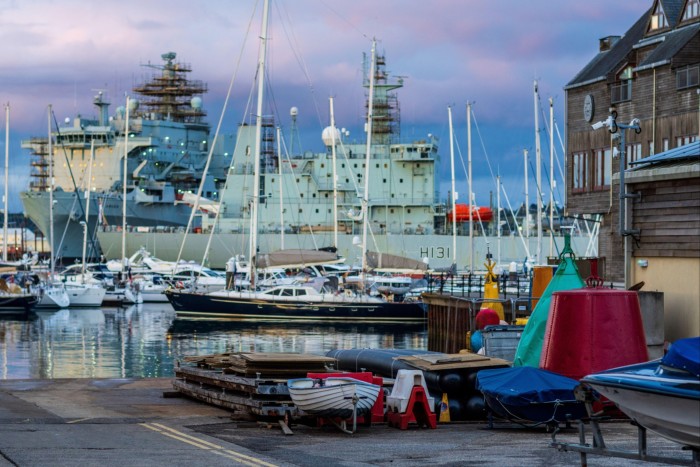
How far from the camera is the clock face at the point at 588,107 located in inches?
1325

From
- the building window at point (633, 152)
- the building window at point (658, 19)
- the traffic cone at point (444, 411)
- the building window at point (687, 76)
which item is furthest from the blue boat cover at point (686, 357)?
the building window at point (658, 19)

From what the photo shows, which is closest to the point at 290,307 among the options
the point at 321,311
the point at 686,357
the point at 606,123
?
the point at 321,311

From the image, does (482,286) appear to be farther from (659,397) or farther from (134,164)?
(134,164)

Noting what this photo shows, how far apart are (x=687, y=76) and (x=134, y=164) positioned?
84.3 m

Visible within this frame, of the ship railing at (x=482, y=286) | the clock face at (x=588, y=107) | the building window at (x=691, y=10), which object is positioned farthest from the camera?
the ship railing at (x=482, y=286)

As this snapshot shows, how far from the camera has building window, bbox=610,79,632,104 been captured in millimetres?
31656

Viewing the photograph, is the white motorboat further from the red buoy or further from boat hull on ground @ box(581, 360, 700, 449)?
the red buoy

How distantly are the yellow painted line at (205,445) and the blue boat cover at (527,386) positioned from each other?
3969mm

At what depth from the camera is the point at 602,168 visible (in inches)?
1293

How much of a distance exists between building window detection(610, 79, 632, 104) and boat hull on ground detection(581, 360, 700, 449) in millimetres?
22822

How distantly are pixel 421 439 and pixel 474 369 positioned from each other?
283 centimetres

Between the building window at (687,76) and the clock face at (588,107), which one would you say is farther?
the clock face at (588,107)

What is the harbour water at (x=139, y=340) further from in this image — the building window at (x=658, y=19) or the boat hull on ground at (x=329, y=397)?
the boat hull on ground at (x=329, y=397)

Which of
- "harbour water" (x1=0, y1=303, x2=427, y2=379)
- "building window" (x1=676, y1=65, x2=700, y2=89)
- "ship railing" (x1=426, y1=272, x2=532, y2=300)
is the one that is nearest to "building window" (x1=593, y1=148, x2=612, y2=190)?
"ship railing" (x1=426, y1=272, x2=532, y2=300)
